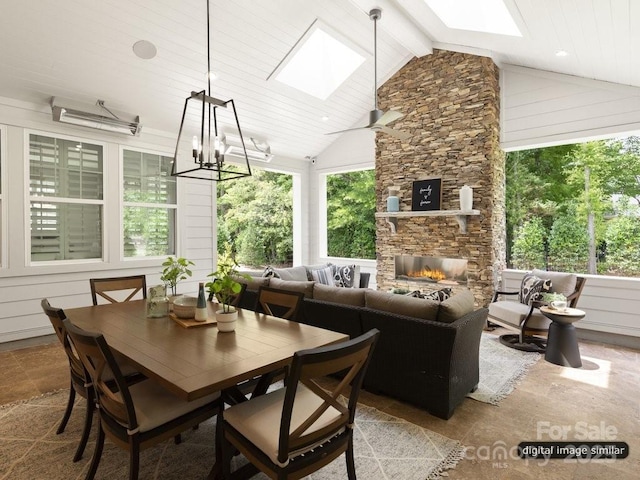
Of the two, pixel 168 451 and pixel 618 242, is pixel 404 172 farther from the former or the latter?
pixel 168 451

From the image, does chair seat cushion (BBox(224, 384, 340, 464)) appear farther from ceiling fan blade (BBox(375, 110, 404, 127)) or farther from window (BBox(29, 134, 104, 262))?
window (BBox(29, 134, 104, 262))

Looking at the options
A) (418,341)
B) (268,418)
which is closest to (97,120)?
(268,418)

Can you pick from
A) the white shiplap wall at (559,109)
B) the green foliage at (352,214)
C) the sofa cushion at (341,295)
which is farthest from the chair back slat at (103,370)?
the green foliage at (352,214)

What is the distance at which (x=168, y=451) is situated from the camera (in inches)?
89.7

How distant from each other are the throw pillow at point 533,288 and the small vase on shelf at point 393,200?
7.42 ft

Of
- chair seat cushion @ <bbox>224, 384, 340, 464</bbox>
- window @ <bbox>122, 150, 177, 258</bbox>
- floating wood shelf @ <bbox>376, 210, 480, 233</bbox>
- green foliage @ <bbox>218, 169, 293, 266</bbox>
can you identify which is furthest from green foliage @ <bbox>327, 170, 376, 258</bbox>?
chair seat cushion @ <bbox>224, 384, 340, 464</bbox>

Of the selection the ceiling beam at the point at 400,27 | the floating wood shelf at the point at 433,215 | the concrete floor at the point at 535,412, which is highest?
the ceiling beam at the point at 400,27

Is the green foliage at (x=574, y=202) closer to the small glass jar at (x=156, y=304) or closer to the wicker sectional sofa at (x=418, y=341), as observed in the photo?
the wicker sectional sofa at (x=418, y=341)

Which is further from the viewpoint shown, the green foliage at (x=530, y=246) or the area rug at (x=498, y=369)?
the green foliage at (x=530, y=246)

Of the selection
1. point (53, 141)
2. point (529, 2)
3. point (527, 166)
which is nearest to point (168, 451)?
point (53, 141)

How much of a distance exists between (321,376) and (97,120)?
4.85 meters

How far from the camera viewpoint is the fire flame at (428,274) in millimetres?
5992

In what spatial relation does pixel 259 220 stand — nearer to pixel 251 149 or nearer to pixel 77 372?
pixel 251 149

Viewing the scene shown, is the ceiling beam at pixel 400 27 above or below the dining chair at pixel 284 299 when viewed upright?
above
